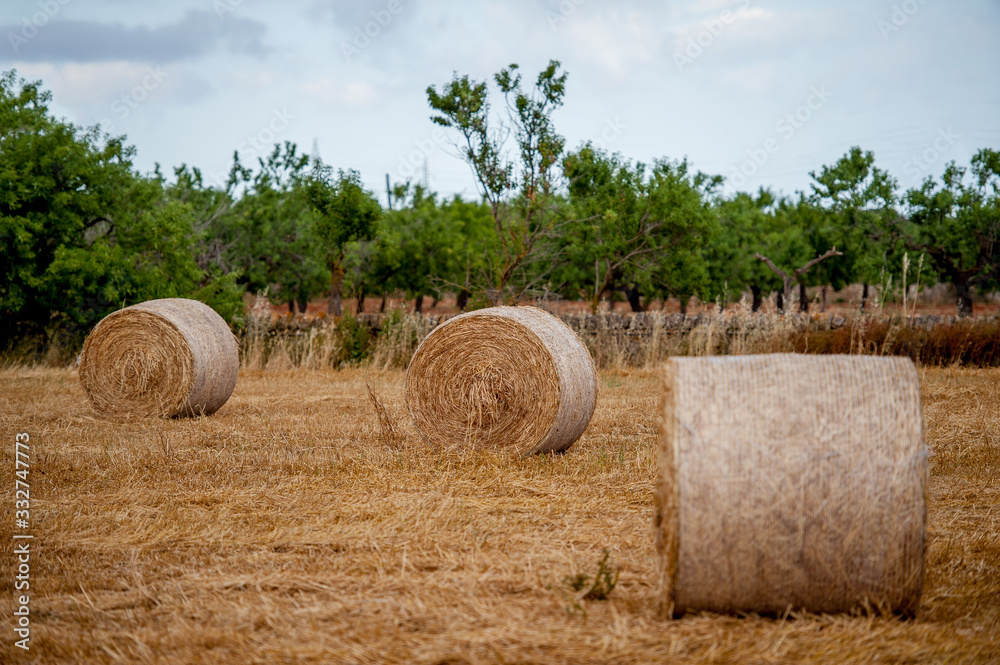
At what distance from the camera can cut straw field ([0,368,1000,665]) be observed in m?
3.23

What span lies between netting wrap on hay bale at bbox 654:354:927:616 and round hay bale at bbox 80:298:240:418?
7.09 metres

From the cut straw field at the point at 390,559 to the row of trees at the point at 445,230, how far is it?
818cm

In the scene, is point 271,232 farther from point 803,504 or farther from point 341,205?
point 803,504

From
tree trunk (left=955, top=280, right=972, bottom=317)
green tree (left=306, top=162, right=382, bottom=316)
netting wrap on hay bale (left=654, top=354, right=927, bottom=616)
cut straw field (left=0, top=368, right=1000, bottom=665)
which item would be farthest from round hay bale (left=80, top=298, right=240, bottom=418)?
tree trunk (left=955, top=280, right=972, bottom=317)

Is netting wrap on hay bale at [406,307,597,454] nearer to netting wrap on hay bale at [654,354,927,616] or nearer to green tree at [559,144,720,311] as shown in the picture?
netting wrap on hay bale at [654,354,927,616]

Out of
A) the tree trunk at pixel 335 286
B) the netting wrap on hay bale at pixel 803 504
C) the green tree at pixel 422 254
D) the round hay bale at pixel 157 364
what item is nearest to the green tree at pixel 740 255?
the green tree at pixel 422 254

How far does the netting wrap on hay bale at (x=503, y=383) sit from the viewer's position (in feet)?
22.7

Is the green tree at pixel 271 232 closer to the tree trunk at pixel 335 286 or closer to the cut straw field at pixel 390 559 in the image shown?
the tree trunk at pixel 335 286

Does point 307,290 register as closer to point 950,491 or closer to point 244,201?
point 244,201

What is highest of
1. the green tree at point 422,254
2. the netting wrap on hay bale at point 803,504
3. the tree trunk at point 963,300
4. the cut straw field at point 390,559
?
the green tree at point 422,254

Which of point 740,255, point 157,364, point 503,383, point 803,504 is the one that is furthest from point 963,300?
point 803,504

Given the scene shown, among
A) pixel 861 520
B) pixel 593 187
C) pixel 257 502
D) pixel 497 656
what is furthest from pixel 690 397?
pixel 593 187

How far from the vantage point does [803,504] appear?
11.2 feet

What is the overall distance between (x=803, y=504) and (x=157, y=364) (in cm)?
780
